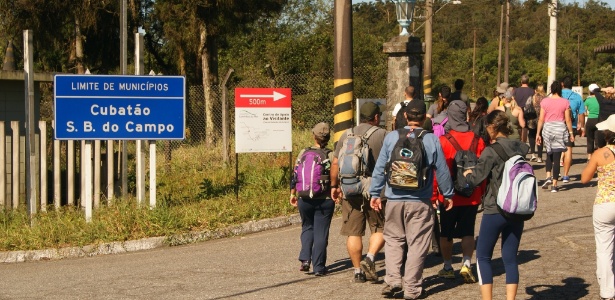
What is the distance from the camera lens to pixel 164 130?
13.1 meters

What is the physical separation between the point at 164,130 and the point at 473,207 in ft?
19.5

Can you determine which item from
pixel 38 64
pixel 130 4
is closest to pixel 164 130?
pixel 130 4

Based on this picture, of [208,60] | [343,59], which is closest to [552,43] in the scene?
[208,60]

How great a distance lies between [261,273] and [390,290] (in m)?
1.97

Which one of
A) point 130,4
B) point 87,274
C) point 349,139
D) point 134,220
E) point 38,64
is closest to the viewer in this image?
point 349,139

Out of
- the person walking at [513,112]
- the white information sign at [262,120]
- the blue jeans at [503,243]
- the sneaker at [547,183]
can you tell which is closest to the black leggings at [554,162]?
the sneaker at [547,183]

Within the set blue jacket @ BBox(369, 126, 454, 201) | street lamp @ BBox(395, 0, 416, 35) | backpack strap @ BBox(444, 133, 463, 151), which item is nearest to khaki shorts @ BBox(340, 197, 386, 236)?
blue jacket @ BBox(369, 126, 454, 201)

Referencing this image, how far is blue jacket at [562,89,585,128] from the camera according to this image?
1628 cm

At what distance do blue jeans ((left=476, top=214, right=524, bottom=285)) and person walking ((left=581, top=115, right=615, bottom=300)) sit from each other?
699 mm

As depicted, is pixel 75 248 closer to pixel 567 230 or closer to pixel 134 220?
pixel 134 220

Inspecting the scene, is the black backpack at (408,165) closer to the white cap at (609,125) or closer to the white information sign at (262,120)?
the white cap at (609,125)

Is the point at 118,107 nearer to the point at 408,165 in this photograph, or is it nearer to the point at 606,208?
the point at 408,165

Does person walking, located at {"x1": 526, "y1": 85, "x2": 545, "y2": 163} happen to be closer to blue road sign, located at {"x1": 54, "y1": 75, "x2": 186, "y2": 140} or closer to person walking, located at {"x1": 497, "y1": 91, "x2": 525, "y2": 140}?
person walking, located at {"x1": 497, "y1": 91, "x2": 525, "y2": 140}

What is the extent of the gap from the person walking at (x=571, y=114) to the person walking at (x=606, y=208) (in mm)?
7250
